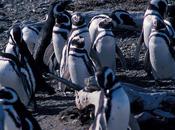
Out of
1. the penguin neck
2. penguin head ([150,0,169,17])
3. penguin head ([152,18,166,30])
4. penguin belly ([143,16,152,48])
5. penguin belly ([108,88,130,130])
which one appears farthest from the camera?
penguin head ([150,0,169,17])

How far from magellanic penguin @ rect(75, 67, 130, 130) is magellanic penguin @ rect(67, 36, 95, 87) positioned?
2.06 m

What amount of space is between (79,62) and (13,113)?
90.1 inches

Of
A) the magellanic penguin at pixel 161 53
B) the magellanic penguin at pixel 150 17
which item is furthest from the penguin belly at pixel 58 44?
the magellanic penguin at pixel 161 53

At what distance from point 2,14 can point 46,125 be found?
641 cm

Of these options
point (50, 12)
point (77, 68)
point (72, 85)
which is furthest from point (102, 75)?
point (50, 12)

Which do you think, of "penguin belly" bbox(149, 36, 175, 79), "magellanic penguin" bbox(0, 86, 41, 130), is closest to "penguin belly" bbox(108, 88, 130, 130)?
"magellanic penguin" bbox(0, 86, 41, 130)

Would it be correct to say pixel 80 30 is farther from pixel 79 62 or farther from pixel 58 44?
pixel 79 62

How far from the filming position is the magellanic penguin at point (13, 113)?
9.18 m

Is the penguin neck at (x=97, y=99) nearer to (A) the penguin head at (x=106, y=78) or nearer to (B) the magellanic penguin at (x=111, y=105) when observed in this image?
(B) the magellanic penguin at (x=111, y=105)

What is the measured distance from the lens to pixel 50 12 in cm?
1343

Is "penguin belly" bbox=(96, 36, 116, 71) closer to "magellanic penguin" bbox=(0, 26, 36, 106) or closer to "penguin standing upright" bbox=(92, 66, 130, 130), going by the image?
"magellanic penguin" bbox=(0, 26, 36, 106)

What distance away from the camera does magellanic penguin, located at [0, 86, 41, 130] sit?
9180 mm

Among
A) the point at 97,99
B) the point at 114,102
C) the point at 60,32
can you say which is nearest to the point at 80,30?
the point at 60,32

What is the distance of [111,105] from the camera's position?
9156 mm
